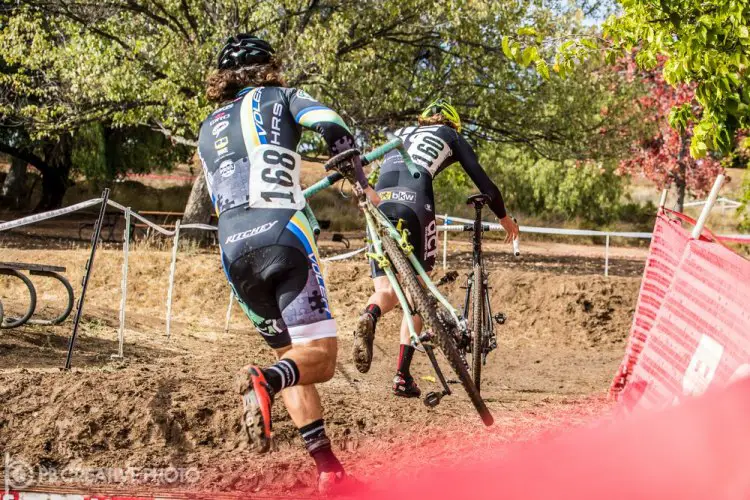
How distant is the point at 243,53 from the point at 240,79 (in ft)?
0.48

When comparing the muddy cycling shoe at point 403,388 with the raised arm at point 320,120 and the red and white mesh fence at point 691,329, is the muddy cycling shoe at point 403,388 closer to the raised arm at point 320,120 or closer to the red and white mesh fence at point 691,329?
the red and white mesh fence at point 691,329

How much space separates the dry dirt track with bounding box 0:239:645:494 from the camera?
16.1ft

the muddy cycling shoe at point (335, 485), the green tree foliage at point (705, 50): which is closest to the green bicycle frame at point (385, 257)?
the muddy cycling shoe at point (335, 485)

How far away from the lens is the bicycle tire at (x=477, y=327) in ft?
20.9

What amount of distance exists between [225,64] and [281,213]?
0.98m

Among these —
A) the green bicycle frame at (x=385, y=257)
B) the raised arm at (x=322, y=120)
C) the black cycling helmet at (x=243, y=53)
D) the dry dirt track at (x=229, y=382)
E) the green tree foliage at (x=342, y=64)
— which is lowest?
the dry dirt track at (x=229, y=382)

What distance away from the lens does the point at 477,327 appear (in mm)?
6406

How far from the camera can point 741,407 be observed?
402 cm

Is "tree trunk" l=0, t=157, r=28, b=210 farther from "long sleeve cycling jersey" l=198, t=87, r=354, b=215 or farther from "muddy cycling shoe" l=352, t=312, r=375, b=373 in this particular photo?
"long sleeve cycling jersey" l=198, t=87, r=354, b=215

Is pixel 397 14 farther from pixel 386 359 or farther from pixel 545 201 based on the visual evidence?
pixel 545 201

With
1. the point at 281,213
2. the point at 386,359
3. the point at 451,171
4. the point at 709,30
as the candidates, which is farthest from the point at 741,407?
the point at 451,171

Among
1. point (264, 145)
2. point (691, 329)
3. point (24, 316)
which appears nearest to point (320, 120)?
A: point (264, 145)

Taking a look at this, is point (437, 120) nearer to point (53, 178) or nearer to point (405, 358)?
point (405, 358)

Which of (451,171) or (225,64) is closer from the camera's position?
(225,64)
